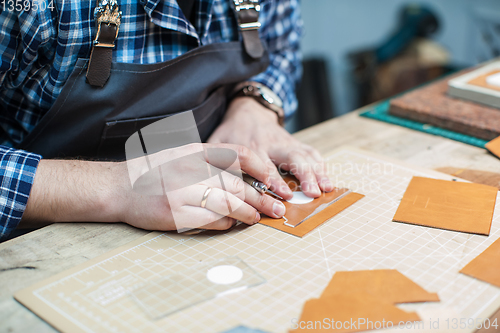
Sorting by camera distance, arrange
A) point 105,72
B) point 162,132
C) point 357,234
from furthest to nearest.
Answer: point 162,132, point 105,72, point 357,234

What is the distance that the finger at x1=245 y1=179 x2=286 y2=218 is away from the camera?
2.46ft

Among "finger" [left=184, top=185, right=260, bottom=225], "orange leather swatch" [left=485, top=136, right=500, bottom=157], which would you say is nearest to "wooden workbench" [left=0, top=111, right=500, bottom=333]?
"orange leather swatch" [left=485, top=136, right=500, bottom=157]

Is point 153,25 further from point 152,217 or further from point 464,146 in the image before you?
point 464,146

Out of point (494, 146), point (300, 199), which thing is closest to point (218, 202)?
point (300, 199)

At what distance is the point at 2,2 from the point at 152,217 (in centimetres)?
46

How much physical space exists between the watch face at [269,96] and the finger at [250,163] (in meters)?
0.41

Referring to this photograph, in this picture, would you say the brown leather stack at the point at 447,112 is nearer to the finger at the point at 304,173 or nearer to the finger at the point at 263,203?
the finger at the point at 304,173

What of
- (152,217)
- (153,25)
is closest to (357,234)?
(152,217)

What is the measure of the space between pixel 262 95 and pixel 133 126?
0.39 m

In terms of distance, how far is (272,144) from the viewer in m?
0.99

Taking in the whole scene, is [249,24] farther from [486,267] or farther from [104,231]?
[486,267]

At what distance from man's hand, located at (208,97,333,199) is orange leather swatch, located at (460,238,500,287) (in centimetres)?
30

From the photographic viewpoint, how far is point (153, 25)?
2.95ft

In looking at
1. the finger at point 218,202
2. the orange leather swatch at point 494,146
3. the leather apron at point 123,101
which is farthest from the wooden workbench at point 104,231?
the leather apron at point 123,101
